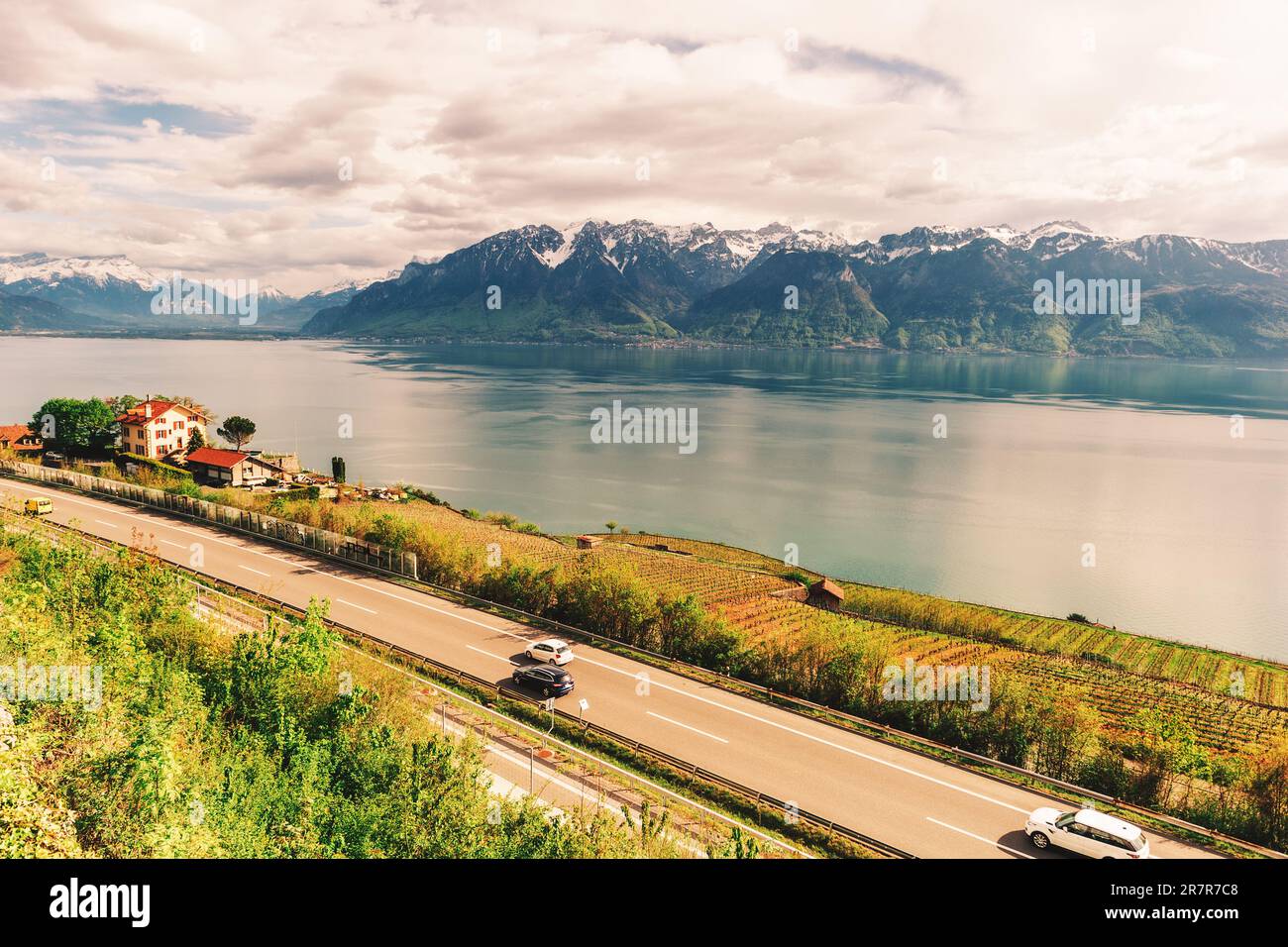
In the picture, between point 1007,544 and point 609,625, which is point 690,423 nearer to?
point 1007,544

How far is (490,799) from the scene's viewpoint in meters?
18.3

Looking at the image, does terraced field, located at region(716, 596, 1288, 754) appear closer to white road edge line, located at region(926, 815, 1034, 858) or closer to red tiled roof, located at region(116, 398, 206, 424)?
white road edge line, located at region(926, 815, 1034, 858)

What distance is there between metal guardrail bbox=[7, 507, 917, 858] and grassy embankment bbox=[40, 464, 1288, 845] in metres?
7.75

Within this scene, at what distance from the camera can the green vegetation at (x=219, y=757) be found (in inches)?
506

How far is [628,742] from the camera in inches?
1011

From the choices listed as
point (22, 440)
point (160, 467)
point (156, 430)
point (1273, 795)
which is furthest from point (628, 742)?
point (22, 440)

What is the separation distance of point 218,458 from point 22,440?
1042 inches

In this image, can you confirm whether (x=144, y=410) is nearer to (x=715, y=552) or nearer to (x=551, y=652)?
(x=715, y=552)

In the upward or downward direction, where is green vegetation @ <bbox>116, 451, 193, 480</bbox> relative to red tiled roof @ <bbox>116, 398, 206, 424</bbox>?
downward

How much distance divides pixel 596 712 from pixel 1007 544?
225 feet

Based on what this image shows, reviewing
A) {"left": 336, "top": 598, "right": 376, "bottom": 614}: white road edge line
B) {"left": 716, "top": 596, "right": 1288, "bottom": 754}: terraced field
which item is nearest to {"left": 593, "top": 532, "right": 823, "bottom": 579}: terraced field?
{"left": 716, "top": 596, "right": 1288, "bottom": 754}: terraced field

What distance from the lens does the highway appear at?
71.1 ft

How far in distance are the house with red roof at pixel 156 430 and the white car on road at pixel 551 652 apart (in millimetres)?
69059
